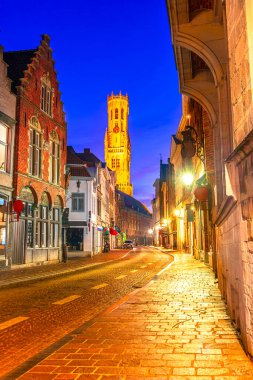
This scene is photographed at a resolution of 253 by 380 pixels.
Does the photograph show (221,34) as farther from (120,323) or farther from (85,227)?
(85,227)

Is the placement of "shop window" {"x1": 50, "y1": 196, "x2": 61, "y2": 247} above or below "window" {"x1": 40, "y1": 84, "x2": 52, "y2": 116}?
below

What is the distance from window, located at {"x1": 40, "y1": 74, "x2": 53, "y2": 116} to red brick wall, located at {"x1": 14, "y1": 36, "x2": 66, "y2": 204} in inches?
15.9

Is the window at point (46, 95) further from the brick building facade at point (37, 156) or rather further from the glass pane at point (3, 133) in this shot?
the glass pane at point (3, 133)

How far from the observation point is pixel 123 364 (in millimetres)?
4148

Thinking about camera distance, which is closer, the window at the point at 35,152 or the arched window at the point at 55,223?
the window at the point at 35,152

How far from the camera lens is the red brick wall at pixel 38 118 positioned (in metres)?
20.9

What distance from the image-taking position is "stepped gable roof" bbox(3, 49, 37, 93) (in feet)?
73.2

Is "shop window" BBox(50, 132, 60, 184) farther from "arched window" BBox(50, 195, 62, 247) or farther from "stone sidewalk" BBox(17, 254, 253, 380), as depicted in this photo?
"stone sidewalk" BBox(17, 254, 253, 380)

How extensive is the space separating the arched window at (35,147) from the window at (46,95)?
195 cm

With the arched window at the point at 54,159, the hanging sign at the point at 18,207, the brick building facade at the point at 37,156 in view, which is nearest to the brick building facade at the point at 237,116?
the hanging sign at the point at 18,207

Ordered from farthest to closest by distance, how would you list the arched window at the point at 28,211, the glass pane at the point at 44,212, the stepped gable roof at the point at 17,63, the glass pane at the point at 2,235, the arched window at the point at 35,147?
the glass pane at the point at 44,212 → the arched window at the point at 35,147 → the stepped gable roof at the point at 17,63 → the arched window at the point at 28,211 → the glass pane at the point at 2,235

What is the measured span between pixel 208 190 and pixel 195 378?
12790 mm

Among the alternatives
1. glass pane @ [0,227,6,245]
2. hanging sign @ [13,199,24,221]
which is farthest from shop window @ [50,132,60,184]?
glass pane @ [0,227,6,245]

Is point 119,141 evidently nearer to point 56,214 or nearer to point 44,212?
point 56,214
